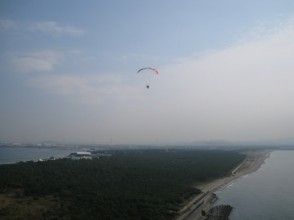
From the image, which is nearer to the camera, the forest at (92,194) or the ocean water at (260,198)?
the forest at (92,194)

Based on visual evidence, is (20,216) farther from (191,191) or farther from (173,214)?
(191,191)

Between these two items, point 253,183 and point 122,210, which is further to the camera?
point 253,183

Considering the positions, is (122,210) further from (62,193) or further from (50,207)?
(62,193)

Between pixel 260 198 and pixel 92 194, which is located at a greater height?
pixel 92 194

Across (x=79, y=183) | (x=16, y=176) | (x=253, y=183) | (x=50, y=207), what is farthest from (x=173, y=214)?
(x=253, y=183)

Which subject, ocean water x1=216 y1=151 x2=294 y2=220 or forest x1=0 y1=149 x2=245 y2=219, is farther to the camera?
ocean water x1=216 y1=151 x2=294 y2=220

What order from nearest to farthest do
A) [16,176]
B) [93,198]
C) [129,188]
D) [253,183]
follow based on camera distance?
[93,198] → [129,188] → [16,176] → [253,183]

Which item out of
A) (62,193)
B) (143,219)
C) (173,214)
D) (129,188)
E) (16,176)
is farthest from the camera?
(16,176)

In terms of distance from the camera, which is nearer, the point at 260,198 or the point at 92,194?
the point at 92,194

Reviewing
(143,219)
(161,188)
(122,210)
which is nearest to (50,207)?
(122,210)
